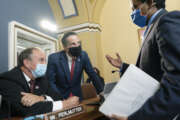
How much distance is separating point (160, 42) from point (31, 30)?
2987mm

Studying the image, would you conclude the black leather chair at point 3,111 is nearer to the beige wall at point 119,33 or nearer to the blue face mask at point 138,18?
the blue face mask at point 138,18

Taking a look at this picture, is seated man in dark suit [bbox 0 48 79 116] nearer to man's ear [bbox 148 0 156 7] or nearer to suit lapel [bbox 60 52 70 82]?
suit lapel [bbox 60 52 70 82]

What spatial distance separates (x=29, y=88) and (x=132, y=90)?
1217 mm

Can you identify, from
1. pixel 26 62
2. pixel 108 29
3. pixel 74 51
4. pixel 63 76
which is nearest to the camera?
pixel 26 62

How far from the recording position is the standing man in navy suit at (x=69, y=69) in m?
2.01

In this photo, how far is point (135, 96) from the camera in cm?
64

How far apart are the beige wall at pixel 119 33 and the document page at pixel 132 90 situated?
4.42m

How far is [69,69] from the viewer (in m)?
2.07

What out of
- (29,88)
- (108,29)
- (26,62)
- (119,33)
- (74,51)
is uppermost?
(108,29)

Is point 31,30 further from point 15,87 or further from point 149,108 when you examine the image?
point 149,108

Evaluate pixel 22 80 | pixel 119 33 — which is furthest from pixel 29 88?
pixel 119 33

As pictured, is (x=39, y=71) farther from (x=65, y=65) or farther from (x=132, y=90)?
(x=132, y=90)

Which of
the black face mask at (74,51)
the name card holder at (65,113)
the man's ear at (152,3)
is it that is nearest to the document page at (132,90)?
the name card holder at (65,113)

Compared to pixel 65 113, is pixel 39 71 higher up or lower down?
higher up
